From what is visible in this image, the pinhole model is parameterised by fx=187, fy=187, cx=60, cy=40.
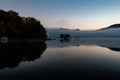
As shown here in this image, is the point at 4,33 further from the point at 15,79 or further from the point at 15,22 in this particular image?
the point at 15,79

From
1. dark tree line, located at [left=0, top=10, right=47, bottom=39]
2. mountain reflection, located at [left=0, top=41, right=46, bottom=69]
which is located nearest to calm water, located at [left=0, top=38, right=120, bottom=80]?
mountain reflection, located at [left=0, top=41, right=46, bottom=69]

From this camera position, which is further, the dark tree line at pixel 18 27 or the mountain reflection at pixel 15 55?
the dark tree line at pixel 18 27

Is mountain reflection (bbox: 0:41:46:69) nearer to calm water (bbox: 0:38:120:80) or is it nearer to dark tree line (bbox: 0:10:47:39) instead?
Result: calm water (bbox: 0:38:120:80)

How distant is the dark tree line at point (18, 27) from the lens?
125 m

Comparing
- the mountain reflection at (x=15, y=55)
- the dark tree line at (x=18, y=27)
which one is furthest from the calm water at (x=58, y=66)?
the dark tree line at (x=18, y=27)

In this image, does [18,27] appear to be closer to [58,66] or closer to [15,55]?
[15,55]

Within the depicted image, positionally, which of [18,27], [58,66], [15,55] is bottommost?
[58,66]

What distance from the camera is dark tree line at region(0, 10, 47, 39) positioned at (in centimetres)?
12512

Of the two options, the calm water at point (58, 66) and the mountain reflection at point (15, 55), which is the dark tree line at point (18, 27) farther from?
the calm water at point (58, 66)

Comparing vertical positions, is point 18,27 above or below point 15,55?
above

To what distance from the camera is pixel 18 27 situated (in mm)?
134000

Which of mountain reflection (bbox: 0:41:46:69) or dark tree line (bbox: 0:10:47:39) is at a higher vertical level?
dark tree line (bbox: 0:10:47:39)

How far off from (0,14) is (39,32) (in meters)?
33.8

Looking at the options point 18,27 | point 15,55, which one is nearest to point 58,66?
point 15,55
